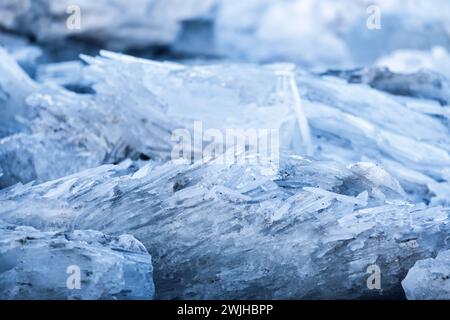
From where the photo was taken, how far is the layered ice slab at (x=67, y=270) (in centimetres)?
158

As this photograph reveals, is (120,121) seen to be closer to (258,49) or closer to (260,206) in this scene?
(260,206)

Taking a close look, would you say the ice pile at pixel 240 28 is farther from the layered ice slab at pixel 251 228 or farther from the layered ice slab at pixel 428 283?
the layered ice slab at pixel 428 283

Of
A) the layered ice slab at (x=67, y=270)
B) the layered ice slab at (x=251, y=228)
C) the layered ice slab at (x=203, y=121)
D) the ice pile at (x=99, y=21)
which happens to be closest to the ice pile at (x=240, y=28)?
the ice pile at (x=99, y=21)

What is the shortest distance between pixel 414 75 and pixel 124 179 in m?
1.40

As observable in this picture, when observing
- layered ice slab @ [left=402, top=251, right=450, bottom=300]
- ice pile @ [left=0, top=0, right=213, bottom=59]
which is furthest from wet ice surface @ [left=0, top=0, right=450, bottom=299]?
ice pile @ [left=0, top=0, right=213, bottom=59]

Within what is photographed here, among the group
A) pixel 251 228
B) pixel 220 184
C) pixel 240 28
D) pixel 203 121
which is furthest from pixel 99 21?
pixel 251 228

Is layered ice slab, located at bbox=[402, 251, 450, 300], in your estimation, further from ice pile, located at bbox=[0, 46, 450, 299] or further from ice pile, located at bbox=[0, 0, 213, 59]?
ice pile, located at bbox=[0, 0, 213, 59]

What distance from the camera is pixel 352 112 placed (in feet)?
7.99

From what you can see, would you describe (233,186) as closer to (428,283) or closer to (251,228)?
(251,228)

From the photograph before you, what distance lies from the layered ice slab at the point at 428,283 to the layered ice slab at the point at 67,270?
0.61m

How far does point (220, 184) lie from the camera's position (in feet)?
5.95

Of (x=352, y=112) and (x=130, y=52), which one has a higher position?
(x=130, y=52)

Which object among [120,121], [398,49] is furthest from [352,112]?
[398,49]

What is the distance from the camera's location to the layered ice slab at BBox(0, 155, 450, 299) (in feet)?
5.61
